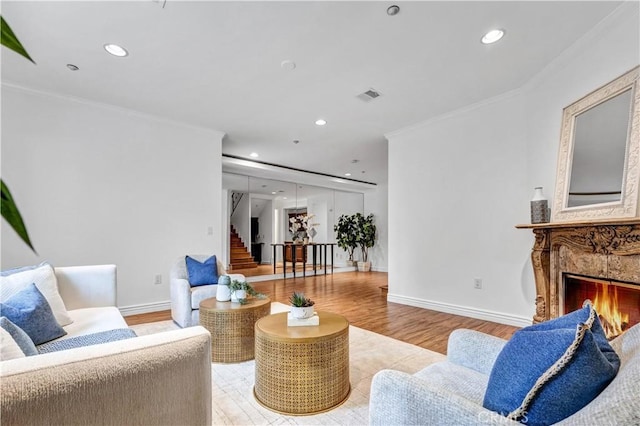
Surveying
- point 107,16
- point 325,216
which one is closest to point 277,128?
point 107,16

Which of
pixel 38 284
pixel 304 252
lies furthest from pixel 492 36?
pixel 304 252

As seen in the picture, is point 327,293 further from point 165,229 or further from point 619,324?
point 619,324

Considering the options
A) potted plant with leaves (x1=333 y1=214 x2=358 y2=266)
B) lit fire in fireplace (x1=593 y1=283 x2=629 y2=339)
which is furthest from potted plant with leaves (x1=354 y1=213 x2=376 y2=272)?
lit fire in fireplace (x1=593 y1=283 x2=629 y2=339)

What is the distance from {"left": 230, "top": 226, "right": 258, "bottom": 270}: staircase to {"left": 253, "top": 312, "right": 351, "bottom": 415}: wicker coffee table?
15.8ft

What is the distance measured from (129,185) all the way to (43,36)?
6.03 feet

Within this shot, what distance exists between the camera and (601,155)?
2396 mm

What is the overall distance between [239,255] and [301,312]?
16.1 feet

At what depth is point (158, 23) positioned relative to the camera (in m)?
2.37

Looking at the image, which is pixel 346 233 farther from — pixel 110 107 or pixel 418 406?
pixel 418 406

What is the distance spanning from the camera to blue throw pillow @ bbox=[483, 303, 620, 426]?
0.79 metres

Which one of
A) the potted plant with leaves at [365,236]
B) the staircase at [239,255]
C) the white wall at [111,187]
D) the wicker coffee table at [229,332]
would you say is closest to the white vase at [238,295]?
the wicker coffee table at [229,332]

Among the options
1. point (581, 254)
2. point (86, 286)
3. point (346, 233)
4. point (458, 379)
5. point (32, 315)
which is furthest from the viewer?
point (346, 233)

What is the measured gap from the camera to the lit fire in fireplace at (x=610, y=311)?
7.50ft

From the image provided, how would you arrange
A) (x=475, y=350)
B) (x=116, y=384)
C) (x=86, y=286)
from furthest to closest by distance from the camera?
(x=86, y=286), (x=475, y=350), (x=116, y=384)
